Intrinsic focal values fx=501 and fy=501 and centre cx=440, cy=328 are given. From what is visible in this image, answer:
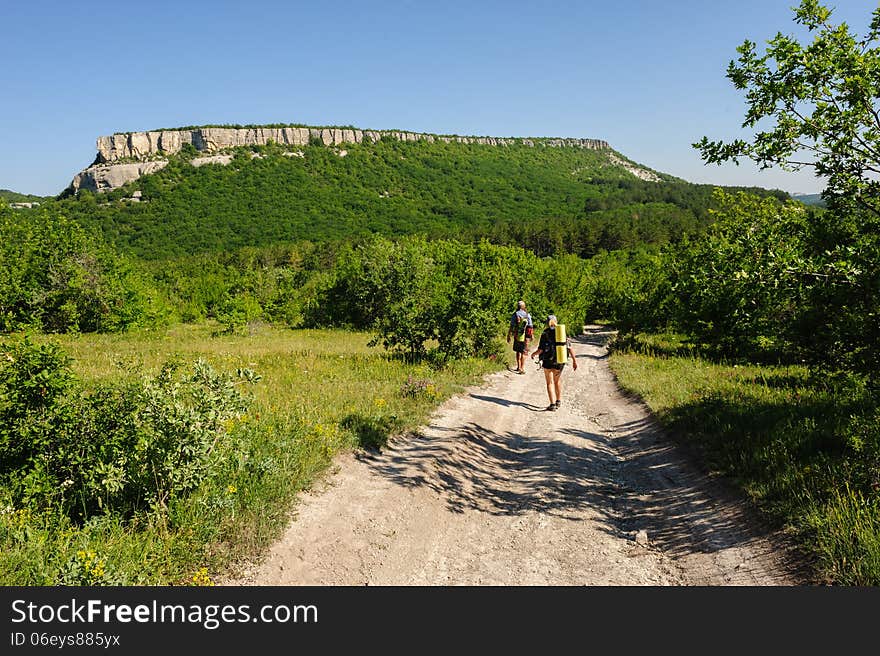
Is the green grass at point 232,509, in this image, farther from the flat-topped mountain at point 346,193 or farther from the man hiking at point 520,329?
the flat-topped mountain at point 346,193

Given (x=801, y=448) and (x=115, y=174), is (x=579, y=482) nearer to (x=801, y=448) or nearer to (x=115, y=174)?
(x=801, y=448)

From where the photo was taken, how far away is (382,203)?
13025cm

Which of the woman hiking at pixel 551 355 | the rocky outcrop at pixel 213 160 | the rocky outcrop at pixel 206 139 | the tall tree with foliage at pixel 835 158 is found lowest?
the woman hiking at pixel 551 355

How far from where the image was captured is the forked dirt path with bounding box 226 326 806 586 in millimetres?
4855

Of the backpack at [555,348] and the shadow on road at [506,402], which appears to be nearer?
the backpack at [555,348]

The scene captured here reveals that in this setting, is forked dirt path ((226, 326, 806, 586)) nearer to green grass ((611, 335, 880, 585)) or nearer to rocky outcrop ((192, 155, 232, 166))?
green grass ((611, 335, 880, 585))

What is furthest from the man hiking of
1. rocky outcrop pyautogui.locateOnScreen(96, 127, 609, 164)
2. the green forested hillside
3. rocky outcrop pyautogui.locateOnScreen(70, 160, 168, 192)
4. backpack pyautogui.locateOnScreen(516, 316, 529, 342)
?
rocky outcrop pyautogui.locateOnScreen(96, 127, 609, 164)

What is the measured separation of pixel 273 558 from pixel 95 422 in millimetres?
2303

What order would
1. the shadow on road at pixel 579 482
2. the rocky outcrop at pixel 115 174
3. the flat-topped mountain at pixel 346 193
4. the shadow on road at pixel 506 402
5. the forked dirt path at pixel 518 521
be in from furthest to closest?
the rocky outcrop at pixel 115 174 → the flat-topped mountain at pixel 346 193 → the shadow on road at pixel 506 402 → the shadow on road at pixel 579 482 → the forked dirt path at pixel 518 521

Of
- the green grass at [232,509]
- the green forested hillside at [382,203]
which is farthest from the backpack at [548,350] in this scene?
the green forested hillside at [382,203]

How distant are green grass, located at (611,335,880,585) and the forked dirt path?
0.37 m

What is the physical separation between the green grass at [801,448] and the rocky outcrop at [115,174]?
15154 centimetres

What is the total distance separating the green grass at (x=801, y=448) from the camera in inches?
176

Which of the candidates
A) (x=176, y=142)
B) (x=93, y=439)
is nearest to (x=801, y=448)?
(x=93, y=439)
